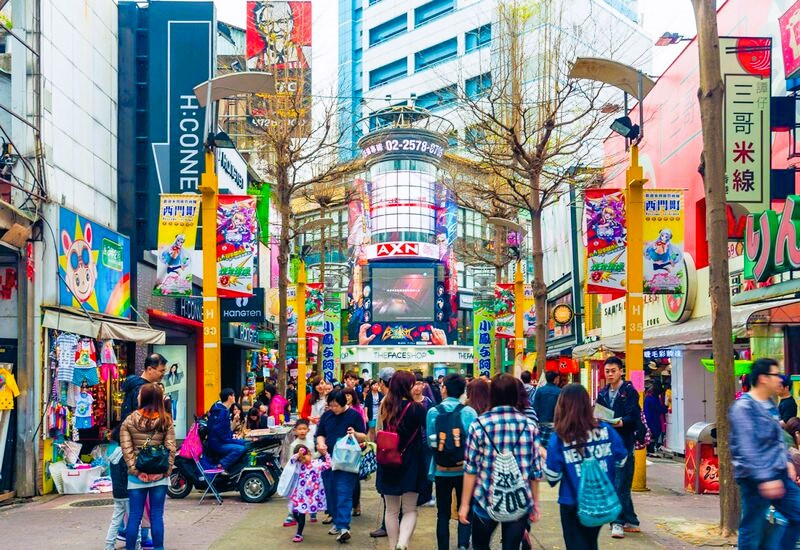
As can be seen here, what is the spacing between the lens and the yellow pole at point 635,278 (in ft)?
43.0

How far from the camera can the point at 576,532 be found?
6.05m

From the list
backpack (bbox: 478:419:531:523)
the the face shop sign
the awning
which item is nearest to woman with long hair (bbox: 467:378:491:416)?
backpack (bbox: 478:419:531:523)

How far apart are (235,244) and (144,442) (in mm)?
7747

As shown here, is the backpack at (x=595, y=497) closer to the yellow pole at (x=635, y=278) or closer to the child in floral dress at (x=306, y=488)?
the child in floral dress at (x=306, y=488)

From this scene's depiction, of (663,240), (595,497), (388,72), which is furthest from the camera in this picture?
(388,72)

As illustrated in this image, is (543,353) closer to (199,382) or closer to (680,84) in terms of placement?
(680,84)

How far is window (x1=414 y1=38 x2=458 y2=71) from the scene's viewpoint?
81250 millimetres

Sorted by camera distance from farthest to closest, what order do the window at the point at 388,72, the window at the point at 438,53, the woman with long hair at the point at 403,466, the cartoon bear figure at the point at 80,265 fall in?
1. the window at the point at 388,72
2. the window at the point at 438,53
3. the cartoon bear figure at the point at 80,265
4. the woman with long hair at the point at 403,466

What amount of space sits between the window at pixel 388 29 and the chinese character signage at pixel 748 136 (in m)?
76.6

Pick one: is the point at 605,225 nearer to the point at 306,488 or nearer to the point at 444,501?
the point at 306,488

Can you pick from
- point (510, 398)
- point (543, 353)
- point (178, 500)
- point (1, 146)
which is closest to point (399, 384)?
point (510, 398)

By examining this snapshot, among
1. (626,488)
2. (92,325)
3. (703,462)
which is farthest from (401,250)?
(626,488)

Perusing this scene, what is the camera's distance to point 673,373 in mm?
19469

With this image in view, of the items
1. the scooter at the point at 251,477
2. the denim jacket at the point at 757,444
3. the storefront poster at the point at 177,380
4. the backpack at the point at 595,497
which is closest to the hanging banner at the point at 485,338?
the storefront poster at the point at 177,380
